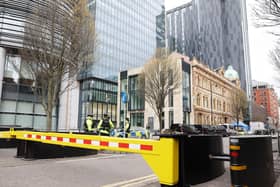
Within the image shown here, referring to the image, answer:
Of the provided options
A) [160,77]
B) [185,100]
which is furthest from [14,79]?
[185,100]

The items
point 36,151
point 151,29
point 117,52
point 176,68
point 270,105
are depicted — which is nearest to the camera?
point 36,151

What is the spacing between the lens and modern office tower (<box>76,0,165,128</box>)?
48500 millimetres

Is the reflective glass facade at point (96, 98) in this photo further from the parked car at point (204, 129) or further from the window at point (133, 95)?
the parked car at point (204, 129)

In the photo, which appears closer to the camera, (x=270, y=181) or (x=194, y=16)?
(x=270, y=181)

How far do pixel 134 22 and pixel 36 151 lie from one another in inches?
2340

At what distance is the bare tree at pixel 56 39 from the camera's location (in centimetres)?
1216

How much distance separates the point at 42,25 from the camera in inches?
479

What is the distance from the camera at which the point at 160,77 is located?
22219 millimetres

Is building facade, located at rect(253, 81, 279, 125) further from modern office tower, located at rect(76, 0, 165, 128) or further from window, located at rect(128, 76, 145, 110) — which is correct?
window, located at rect(128, 76, 145, 110)

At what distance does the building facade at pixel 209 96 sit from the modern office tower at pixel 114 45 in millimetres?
20474

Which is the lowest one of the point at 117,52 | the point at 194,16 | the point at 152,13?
the point at 117,52

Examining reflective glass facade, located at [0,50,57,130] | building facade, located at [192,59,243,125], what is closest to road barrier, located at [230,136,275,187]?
reflective glass facade, located at [0,50,57,130]

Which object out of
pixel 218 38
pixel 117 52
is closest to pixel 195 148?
pixel 117 52

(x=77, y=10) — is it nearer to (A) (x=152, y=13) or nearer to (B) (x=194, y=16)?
(A) (x=152, y=13)
